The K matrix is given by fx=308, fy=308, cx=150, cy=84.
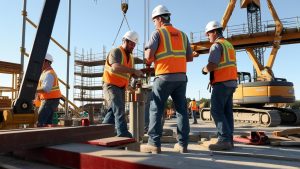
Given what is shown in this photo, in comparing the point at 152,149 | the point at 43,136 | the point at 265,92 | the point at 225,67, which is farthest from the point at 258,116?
the point at 43,136

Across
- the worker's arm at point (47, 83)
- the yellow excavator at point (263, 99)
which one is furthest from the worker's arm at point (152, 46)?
the yellow excavator at point (263, 99)

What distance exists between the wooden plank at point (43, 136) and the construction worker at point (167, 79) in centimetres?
70

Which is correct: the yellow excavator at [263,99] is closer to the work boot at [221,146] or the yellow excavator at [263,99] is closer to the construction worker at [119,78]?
the work boot at [221,146]

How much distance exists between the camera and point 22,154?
3.03 m

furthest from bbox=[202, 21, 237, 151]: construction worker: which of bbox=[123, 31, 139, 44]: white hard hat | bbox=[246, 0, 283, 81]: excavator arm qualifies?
bbox=[246, 0, 283, 81]: excavator arm

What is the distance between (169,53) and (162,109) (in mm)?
708

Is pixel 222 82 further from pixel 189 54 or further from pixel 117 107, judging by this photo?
pixel 117 107

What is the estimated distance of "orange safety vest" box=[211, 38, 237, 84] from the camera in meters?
4.45

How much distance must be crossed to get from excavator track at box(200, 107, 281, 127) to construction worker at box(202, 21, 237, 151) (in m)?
7.82

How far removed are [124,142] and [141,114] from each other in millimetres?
2046

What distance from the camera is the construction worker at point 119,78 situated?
4.26m

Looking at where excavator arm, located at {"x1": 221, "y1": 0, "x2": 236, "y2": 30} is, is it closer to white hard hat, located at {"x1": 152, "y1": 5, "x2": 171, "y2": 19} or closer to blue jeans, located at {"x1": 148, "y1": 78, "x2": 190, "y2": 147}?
white hard hat, located at {"x1": 152, "y1": 5, "x2": 171, "y2": 19}

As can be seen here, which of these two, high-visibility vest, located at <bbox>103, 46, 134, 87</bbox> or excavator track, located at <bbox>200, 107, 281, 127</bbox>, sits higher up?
high-visibility vest, located at <bbox>103, 46, 134, 87</bbox>

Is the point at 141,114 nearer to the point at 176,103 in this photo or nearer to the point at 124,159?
the point at 176,103
